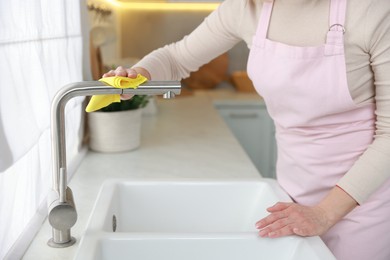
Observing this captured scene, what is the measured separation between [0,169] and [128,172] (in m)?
0.71

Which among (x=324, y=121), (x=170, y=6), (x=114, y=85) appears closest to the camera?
(x=114, y=85)

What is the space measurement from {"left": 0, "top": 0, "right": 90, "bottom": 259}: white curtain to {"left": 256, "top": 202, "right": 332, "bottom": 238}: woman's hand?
1.51 feet

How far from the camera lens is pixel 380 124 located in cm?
98

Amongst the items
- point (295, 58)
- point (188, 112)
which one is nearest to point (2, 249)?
point (295, 58)

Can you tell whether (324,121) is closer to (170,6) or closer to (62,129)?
(62,129)

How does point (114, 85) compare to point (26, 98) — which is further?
point (26, 98)

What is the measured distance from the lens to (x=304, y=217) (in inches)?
35.1

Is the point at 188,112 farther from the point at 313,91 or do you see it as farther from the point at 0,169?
the point at 0,169

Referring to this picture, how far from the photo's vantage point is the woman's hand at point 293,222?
2.88 feet

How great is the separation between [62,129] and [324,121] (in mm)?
559

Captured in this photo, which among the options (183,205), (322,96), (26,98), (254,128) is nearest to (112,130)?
(183,205)

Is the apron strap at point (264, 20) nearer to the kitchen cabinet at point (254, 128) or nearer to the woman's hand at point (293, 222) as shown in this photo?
the woman's hand at point (293, 222)

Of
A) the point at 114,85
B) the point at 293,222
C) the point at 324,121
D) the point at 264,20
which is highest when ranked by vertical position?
the point at 264,20

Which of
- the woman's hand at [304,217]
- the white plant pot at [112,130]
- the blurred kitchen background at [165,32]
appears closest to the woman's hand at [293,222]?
the woman's hand at [304,217]
